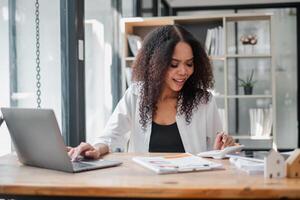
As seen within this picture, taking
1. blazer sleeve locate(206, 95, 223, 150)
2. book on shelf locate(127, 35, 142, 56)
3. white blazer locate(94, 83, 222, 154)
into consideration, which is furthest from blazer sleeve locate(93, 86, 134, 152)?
book on shelf locate(127, 35, 142, 56)

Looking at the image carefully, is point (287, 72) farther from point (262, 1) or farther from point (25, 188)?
point (25, 188)

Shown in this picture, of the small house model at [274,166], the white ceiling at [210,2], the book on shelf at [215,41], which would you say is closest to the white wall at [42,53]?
the small house model at [274,166]

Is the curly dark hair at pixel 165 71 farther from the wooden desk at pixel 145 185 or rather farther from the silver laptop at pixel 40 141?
the wooden desk at pixel 145 185

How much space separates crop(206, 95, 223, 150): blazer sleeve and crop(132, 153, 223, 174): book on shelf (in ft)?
1.81

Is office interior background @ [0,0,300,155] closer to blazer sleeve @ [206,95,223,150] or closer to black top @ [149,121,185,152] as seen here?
black top @ [149,121,185,152]

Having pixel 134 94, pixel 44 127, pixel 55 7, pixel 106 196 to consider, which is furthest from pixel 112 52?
pixel 106 196

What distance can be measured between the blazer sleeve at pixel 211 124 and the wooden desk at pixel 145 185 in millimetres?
720

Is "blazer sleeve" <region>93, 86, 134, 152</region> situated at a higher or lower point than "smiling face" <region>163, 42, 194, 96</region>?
lower

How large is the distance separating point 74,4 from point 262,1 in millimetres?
4137

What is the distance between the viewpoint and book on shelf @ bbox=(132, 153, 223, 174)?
1207 millimetres

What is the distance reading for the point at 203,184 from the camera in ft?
3.41

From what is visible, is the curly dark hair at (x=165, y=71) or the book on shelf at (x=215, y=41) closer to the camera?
the curly dark hair at (x=165, y=71)

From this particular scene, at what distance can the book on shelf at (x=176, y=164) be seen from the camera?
3.96ft

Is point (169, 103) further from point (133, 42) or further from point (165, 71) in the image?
point (133, 42)
